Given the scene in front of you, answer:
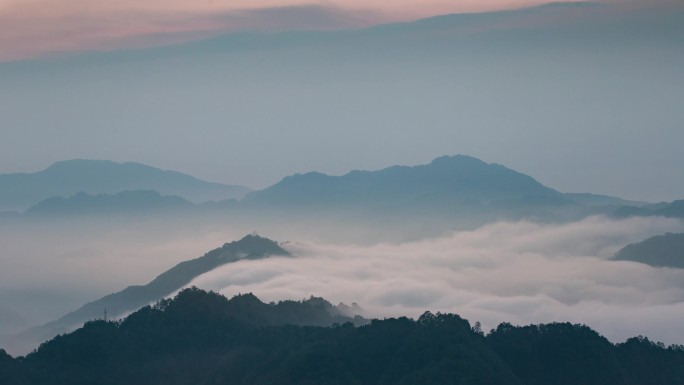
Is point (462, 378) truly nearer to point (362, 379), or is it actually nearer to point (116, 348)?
point (362, 379)

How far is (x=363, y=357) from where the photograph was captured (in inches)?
4754

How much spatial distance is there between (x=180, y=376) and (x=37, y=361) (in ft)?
47.9

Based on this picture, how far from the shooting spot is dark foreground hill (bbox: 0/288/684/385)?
381ft

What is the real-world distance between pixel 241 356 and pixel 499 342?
2624 centimetres

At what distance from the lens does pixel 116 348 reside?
129 meters

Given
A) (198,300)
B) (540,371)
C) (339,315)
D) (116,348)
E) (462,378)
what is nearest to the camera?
(462,378)

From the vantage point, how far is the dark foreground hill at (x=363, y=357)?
116250 mm

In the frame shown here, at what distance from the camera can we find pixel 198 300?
145250mm

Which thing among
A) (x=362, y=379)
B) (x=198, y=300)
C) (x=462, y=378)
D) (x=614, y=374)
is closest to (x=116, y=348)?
(x=198, y=300)

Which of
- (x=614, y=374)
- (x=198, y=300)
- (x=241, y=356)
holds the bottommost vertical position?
(x=614, y=374)

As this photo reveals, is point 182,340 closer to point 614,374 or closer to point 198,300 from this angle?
point 198,300

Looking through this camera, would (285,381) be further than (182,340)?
No

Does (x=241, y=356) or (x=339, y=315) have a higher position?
(x=339, y=315)

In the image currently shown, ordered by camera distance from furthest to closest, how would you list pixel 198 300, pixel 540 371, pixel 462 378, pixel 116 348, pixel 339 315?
pixel 339 315, pixel 198 300, pixel 116 348, pixel 540 371, pixel 462 378
